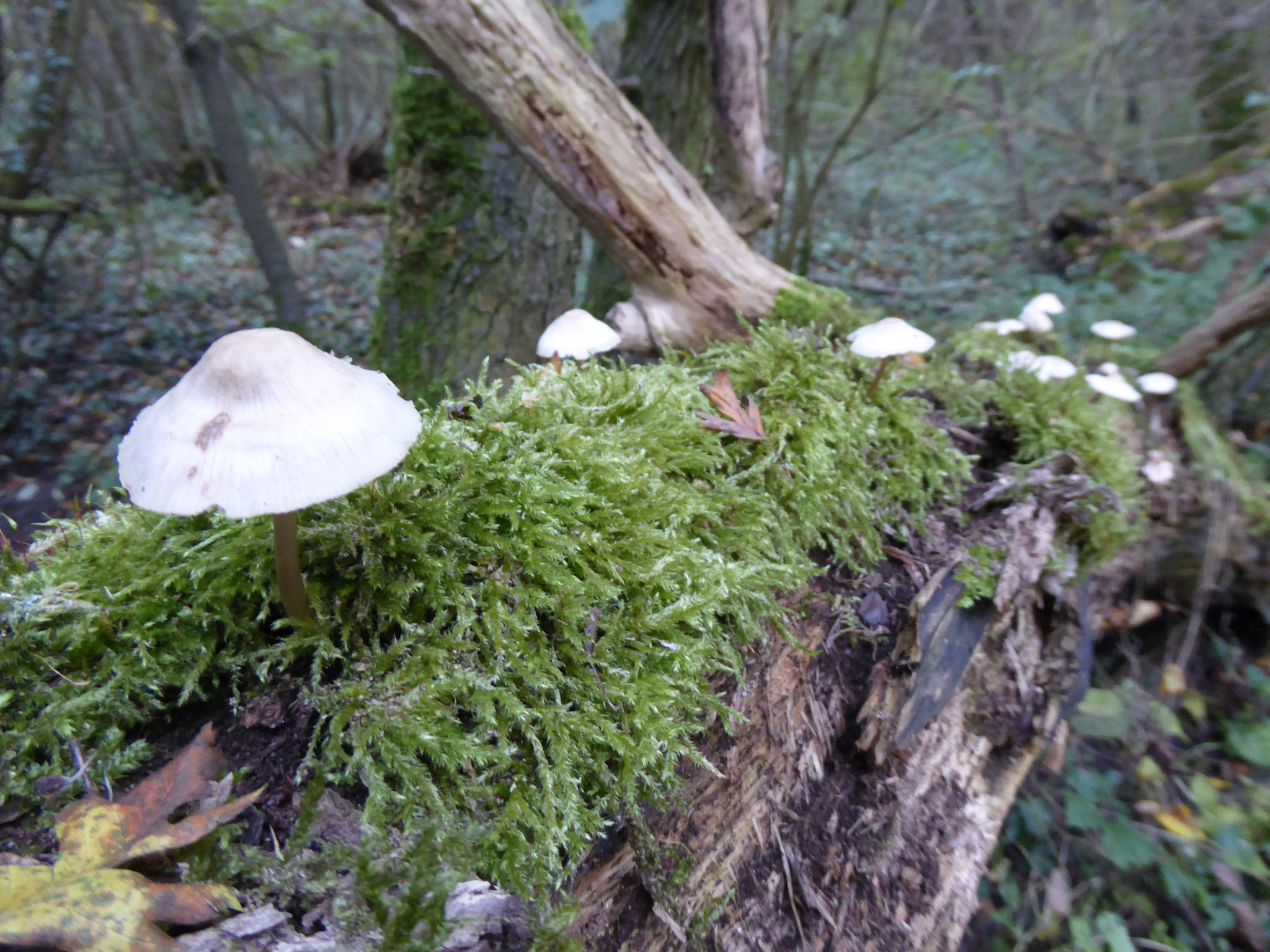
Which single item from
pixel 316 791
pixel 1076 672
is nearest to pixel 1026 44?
pixel 1076 672

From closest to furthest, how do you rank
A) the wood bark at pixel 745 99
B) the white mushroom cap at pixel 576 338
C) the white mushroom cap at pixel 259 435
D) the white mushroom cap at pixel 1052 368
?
the white mushroom cap at pixel 259 435
the white mushroom cap at pixel 576 338
the white mushroom cap at pixel 1052 368
the wood bark at pixel 745 99

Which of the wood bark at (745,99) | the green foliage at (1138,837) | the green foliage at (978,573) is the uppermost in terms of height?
the wood bark at (745,99)

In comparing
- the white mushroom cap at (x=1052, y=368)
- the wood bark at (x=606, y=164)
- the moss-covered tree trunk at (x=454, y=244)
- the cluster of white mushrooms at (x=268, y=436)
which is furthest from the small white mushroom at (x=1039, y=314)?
the cluster of white mushrooms at (x=268, y=436)

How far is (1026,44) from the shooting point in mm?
8805

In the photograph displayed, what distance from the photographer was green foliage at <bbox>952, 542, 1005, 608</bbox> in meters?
2.06

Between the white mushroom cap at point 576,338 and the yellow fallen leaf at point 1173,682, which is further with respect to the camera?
the yellow fallen leaf at point 1173,682

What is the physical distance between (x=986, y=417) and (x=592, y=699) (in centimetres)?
223

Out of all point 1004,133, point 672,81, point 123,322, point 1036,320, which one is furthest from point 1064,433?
point 123,322

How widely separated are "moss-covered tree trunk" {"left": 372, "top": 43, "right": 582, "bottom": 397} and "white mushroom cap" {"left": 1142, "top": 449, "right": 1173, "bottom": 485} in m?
3.72

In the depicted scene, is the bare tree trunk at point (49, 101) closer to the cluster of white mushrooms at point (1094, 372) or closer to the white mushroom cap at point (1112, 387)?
the cluster of white mushrooms at point (1094, 372)

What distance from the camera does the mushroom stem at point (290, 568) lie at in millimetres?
1188

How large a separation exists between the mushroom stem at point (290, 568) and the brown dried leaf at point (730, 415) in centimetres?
114

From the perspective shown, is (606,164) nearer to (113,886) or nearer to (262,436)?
(262,436)

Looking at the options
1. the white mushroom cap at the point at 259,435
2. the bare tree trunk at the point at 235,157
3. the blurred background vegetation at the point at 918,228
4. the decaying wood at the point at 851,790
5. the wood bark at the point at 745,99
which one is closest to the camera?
the white mushroom cap at the point at 259,435
